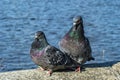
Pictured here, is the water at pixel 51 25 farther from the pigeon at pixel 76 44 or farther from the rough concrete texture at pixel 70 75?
the rough concrete texture at pixel 70 75

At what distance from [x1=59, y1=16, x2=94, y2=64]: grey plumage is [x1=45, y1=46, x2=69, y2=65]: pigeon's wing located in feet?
0.90

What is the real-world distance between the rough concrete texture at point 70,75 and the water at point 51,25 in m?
3.94

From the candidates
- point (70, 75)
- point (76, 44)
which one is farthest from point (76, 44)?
point (70, 75)

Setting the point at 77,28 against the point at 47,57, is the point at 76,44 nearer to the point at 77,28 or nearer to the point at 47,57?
the point at 77,28

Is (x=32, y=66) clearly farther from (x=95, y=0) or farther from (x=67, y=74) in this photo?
(x=95, y=0)

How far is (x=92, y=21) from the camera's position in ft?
68.5

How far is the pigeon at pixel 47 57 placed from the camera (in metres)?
7.75

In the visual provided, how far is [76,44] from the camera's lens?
8.12m

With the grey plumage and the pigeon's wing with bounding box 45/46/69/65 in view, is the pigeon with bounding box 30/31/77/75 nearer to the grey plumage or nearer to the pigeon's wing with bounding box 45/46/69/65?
the pigeon's wing with bounding box 45/46/69/65

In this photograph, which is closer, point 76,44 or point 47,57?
point 47,57

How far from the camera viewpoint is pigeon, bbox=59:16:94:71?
8094mm

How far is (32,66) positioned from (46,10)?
37.3 ft

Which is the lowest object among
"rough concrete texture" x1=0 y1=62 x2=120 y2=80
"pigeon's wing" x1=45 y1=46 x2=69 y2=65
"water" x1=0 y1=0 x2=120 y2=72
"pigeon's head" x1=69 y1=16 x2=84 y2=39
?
"water" x1=0 y1=0 x2=120 y2=72

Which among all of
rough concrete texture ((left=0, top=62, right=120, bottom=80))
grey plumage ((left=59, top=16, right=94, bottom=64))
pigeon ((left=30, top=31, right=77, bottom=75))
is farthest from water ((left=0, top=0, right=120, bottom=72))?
rough concrete texture ((left=0, top=62, right=120, bottom=80))
